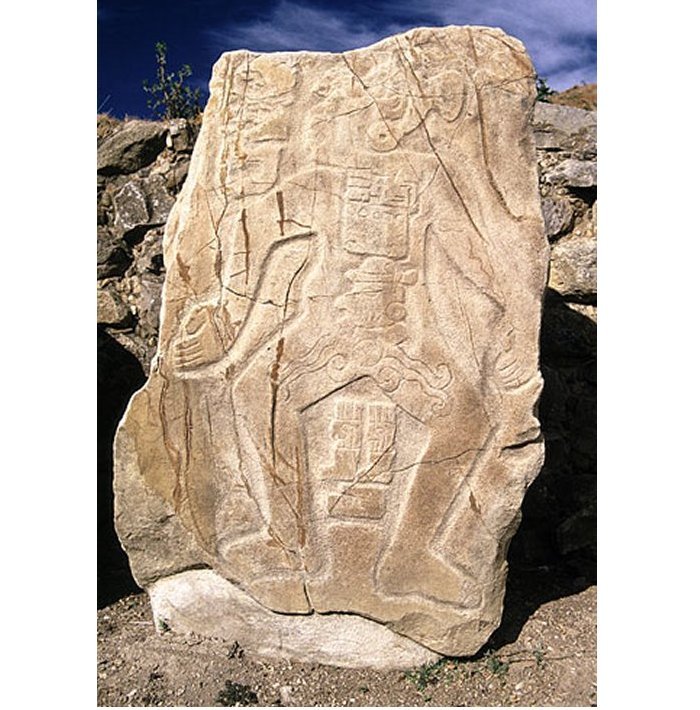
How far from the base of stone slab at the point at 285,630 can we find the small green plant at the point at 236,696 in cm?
19

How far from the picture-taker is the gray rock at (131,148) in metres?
4.74

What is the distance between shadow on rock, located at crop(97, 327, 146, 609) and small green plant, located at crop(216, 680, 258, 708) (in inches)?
53.5

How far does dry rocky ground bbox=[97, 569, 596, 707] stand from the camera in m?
3.31

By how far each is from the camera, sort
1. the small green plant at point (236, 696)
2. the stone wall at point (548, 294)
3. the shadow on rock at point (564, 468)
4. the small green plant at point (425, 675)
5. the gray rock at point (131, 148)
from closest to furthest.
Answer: the small green plant at point (236, 696)
the small green plant at point (425, 675)
the shadow on rock at point (564, 468)
the stone wall at point (548, 294)
the gray rock at point (131, 148)

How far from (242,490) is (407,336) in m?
0.83

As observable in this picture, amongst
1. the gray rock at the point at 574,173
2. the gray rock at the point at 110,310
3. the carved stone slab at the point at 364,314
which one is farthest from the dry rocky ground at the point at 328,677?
the gray rock at the point at 574,173

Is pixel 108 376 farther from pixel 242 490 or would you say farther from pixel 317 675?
pixel 317 675

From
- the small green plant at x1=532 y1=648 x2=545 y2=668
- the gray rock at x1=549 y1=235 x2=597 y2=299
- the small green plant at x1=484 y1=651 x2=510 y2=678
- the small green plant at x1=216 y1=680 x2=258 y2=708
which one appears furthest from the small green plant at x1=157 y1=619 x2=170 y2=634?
the gray rock at x1=549 y1=235 x2=597 y2=299

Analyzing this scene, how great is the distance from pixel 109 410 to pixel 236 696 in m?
1.82

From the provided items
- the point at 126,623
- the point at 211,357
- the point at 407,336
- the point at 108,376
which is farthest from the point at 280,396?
the point at 108,376

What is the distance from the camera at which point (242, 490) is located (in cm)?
340

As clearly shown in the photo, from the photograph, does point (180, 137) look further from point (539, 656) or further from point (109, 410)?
point (539, 656)

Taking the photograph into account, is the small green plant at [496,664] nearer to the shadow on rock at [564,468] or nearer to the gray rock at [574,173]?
the shadow on rock at [564,468]

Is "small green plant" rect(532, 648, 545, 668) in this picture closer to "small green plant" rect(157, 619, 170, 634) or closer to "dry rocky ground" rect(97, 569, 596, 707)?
"dry rocky ground" rect(97, 569, 596, 707)
